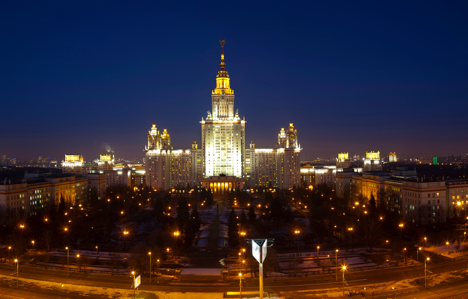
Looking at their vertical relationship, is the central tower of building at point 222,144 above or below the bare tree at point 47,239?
above

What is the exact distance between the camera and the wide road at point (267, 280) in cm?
3100

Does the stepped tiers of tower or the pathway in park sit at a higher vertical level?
the stepped tiers of tower

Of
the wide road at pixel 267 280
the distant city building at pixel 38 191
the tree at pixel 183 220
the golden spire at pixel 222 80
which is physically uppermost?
the golden spire at pixel 222 80

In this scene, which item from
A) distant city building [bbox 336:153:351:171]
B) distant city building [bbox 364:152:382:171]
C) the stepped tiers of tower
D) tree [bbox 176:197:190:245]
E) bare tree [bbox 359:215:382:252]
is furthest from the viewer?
distant city building [bbox 336:153:351:171]

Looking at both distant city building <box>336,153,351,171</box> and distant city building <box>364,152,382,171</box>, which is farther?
distant city building <box>336,153,351,171</box>

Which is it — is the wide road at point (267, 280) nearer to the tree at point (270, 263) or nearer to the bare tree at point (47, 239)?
the tree at point (270, 263)

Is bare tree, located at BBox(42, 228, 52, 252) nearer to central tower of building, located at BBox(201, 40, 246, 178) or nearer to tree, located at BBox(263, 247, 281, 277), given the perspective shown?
tree, located at BBox(263, 247, 281, 277)

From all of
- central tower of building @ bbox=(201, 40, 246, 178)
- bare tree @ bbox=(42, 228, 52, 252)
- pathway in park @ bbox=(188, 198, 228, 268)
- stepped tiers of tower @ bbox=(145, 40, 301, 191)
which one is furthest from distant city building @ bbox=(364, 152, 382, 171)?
bare tree @ bbox=(42, 228, 52, 252)

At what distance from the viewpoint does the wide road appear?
31.0 m

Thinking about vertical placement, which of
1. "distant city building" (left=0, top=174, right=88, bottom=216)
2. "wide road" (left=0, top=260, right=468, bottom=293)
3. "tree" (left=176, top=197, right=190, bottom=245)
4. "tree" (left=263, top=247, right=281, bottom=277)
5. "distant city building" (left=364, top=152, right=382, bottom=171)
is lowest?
"wide road" (left=0, top=260, right=468, bottom=293)

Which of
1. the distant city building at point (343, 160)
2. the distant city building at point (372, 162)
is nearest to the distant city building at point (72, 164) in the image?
the distant city building at point (343, 160)

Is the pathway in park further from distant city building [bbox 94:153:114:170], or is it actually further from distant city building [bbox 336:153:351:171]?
distant city building [bbox 336:153:351:171]

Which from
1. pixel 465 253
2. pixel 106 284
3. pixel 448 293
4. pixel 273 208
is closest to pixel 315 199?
pixel 273 208

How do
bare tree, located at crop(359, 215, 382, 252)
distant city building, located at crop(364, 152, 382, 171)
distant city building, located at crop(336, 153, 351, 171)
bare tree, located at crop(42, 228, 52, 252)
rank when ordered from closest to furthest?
bare tree, located at crop(42, 228, 52, 252) → bare tree, located at crop(359, 215, 382, 252) → distant city building, located at crop(364, 152, 382, 171) → distant city building, located at crop(336, 153, 351, 171)
